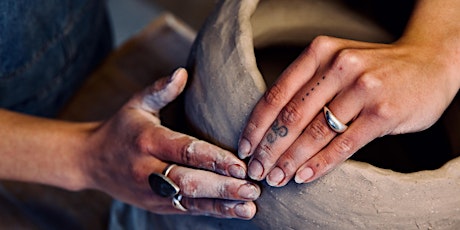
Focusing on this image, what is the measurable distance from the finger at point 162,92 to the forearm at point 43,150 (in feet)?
0.40

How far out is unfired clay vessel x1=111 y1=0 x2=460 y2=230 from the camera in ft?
2.00

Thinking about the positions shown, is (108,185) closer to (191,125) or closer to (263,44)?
(191,125)

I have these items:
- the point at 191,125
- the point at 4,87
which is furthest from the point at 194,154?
the point at 4,87

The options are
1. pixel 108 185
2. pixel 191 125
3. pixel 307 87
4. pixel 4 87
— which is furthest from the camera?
pixel 4 87

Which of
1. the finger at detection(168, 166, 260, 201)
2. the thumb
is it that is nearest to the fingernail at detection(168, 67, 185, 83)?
the thumb

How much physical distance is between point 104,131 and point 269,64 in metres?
0.24

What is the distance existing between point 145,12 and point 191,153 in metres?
1.21

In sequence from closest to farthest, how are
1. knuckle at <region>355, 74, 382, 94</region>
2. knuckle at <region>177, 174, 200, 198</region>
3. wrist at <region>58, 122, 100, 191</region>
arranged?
knuckle at <region>355, 74, 382, 94</region>, knuckle at <region>177, 174, 200, 198</region>, wrist at <region>58, 122, 100, 191</region>

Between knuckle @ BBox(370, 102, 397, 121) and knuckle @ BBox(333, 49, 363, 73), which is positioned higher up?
knuckle @ BBox(333, 49, 363, 73)

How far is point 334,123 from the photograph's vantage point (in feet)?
1.92

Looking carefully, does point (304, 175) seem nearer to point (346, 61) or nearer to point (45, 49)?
point (346, 61)

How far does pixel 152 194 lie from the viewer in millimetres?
770

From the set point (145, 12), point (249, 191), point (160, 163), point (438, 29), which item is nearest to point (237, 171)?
point (249, 191)

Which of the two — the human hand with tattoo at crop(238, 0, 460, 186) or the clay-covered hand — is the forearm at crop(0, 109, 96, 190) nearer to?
the clay-covered hand
